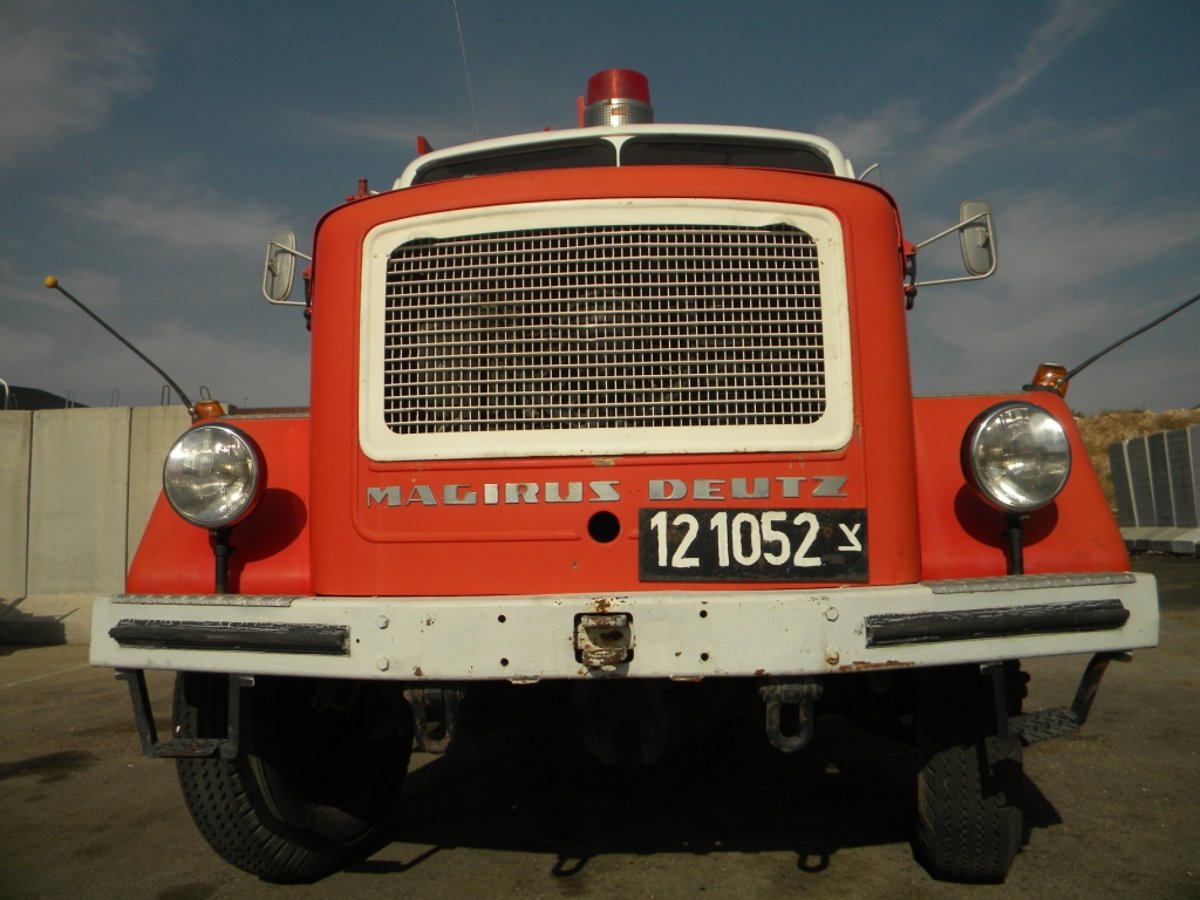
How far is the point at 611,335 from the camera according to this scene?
289 cm

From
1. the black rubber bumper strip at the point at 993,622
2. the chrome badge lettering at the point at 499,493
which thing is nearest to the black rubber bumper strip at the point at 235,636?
the chrome badge lettering at the point at 499,493

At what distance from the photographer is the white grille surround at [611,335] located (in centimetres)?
285

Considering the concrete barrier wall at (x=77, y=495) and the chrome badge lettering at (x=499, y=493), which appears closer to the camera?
the chrome badge lettering at (x=499, y=493)

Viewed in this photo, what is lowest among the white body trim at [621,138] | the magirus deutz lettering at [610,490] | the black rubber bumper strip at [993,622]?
the black rubber bumper strip at [993,622]

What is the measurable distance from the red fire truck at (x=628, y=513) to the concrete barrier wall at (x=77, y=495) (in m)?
8.13

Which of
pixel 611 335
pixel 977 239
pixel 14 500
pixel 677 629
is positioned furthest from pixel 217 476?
pixel 14 500

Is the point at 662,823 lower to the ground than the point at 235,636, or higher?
lower

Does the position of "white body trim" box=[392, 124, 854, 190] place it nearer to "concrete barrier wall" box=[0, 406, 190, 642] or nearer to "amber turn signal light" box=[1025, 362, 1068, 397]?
"amber turn signal light" box=[1025, 362, 1068, 397]

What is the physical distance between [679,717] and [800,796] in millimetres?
1405

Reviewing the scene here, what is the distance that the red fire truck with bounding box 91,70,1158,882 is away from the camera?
258 centimetres

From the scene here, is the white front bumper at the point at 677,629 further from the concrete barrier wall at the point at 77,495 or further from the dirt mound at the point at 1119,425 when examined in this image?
the dirt mound at the point at 1119,425

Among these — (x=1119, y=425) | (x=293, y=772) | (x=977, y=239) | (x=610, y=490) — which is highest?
(x=1119, y=425)

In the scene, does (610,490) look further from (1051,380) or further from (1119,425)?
(1119,425)

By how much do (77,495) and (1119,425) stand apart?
38679mm
